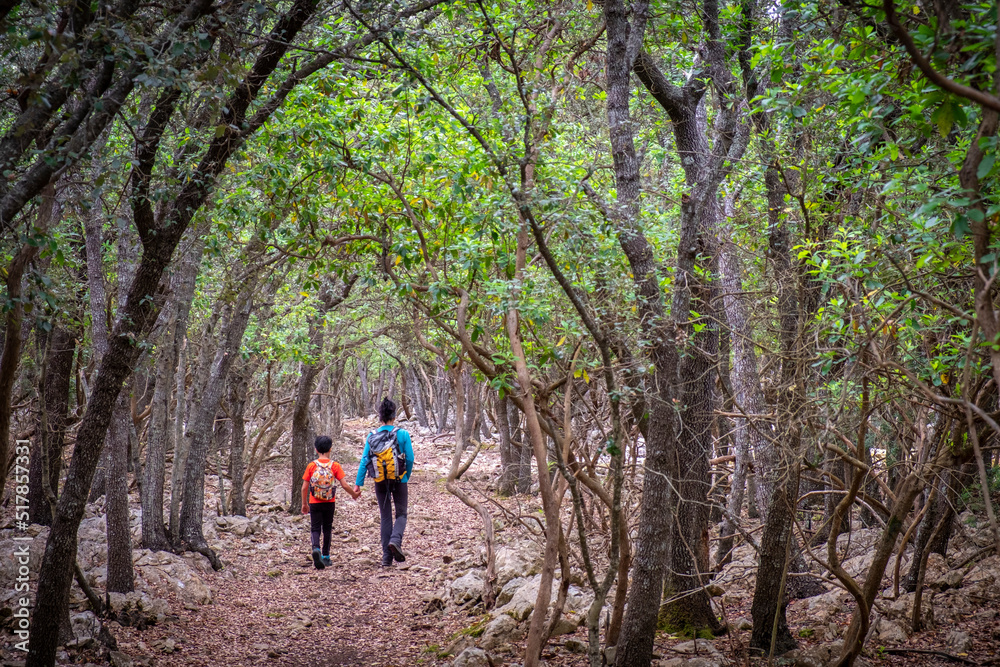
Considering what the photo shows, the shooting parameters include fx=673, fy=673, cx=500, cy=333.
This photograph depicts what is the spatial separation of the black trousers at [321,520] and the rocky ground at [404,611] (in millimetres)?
509

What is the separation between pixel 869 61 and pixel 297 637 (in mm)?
7307

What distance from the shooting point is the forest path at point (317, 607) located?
6.65 metres

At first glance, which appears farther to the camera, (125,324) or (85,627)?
(85,627)

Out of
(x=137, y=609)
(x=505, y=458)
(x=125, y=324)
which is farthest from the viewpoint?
(x=505, y=458)

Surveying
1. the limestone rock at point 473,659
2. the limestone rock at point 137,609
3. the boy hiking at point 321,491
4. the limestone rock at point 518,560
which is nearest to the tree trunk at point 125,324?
the limestone rock at point 137,609

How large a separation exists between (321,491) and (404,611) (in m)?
2.05

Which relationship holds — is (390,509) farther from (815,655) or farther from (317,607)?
(815,655)

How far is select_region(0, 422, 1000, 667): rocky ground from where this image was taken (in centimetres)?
584

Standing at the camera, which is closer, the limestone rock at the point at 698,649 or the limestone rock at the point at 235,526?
the limestone rock at the point at 698,649

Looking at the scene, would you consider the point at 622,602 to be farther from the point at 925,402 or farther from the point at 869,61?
the point at 869,61

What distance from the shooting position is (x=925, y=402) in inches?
172

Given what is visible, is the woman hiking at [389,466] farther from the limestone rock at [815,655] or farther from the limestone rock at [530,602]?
the limestone rock at [815,655]

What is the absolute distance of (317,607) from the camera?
27.3 feet

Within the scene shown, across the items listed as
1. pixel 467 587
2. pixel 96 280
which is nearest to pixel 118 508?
pixel 96 280
